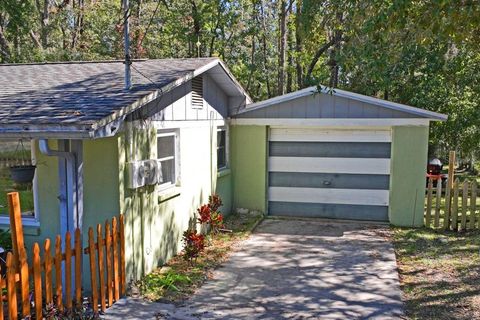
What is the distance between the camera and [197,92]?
8.78m

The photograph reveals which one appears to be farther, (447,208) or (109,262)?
(447,208)

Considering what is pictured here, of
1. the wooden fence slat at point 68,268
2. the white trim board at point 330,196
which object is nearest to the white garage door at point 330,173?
the white trim board at point 330,196

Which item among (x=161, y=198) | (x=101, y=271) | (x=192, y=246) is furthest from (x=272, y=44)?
(x=101, y=271)

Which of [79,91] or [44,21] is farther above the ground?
[44,21]

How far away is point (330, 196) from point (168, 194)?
471 cm

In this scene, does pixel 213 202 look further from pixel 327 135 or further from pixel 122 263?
pixel 122 263

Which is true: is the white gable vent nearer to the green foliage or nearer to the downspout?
the green foliage

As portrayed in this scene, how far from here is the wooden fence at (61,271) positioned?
167 inches

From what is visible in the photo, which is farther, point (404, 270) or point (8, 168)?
point (404, 270)

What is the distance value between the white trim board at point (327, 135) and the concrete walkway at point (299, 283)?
2.21 m

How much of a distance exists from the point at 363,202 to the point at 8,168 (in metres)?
7.55

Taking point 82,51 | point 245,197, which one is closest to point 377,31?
point 245,197

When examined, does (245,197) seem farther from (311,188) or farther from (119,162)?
(119,162)

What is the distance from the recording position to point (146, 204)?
6.72 meters
